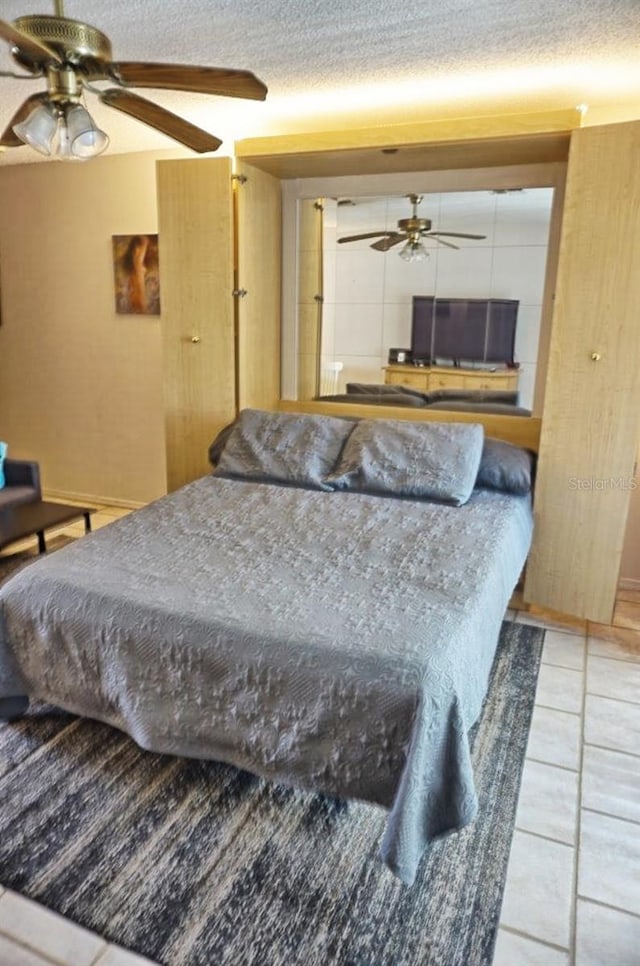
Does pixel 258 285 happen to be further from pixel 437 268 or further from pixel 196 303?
pixel 437 268

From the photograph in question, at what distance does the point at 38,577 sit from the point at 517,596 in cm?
222

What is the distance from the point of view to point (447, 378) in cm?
343

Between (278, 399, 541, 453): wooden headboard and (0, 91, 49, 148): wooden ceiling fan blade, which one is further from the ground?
(0, 91, 49, 148): wooden ceiling fan blade

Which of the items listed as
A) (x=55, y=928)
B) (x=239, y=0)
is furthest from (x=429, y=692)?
(x=239, y=0)

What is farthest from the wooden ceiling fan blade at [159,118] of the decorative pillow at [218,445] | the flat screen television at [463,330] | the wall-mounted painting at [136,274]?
the wall-mounted painting at [136,274]

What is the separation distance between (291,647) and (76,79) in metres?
1.54

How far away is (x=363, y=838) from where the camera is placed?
1757mm

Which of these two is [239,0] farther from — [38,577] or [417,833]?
[417,833]

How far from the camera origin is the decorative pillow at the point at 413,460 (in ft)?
9.19

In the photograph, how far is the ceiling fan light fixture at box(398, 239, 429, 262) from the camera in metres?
3.35

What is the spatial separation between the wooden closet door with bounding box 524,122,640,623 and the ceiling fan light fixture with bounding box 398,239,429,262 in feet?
2.73

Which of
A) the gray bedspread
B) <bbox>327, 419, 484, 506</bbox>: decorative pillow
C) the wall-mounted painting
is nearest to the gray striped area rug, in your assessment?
the gray bedspread


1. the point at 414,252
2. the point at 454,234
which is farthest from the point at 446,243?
the point at 414,252

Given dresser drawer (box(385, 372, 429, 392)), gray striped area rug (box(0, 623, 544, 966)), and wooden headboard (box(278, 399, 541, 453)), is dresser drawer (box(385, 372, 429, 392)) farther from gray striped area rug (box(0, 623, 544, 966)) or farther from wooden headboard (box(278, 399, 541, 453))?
gray striped area rug (box(0, 623, 544, 966))
